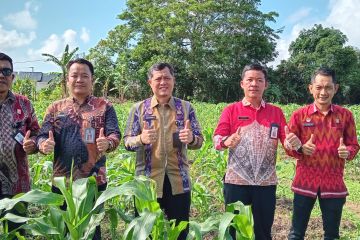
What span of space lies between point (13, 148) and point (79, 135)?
0.43m

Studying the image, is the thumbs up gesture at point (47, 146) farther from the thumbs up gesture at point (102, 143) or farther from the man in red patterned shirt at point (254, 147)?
the man in red patterned shirt at point (254, 147)

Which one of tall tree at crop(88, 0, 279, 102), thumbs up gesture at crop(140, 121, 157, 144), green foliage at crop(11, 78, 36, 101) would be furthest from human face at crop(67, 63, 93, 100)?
tall tree at crop(88, 0, 279, 102)

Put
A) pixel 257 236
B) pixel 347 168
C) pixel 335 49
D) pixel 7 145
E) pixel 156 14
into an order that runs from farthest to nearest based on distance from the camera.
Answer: pixel 335 49 < pixel 156 14 < pixel 347 168 < pixel 257 236 < pixel 7 145

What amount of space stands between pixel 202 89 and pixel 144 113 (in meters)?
23.9

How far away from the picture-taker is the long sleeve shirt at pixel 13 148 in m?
2.66

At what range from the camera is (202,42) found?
82.4ft

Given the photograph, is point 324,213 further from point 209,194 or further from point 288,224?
point 209,194

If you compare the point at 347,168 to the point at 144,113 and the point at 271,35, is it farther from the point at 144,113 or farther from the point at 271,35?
the point at 271,35

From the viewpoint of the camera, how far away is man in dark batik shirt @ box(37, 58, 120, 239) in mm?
2658

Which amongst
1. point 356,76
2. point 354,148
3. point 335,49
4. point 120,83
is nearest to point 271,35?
point 335,49

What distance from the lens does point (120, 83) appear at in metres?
26.5

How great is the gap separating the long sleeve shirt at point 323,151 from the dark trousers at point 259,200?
0.21 metres

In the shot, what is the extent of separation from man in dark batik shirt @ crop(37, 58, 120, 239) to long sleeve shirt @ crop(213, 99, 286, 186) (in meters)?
0.77

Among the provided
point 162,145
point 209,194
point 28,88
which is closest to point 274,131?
point 162,145
